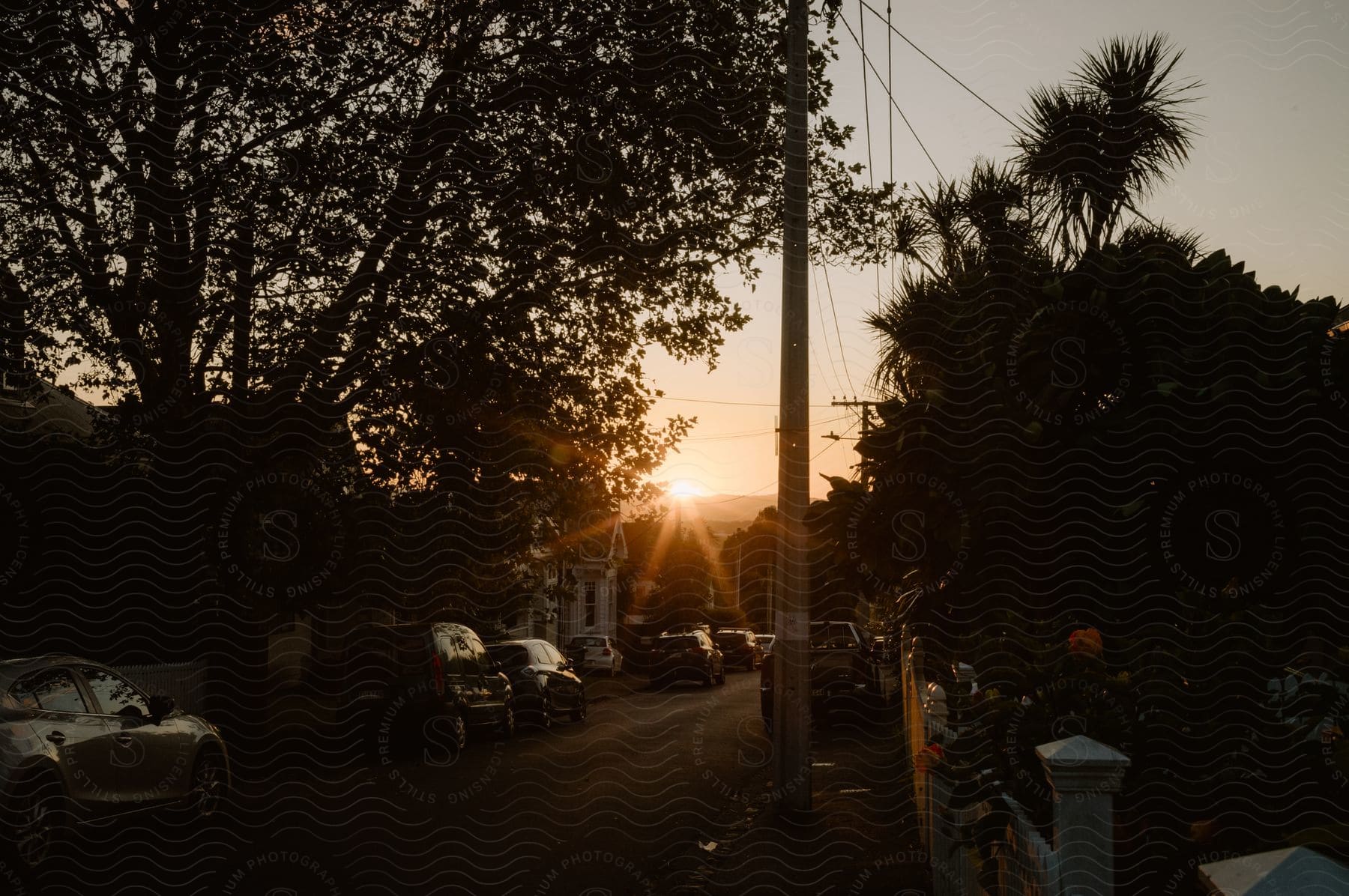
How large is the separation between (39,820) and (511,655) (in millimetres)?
12514

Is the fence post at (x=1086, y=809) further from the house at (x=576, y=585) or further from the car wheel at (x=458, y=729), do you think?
the house at (x=576, y=585)

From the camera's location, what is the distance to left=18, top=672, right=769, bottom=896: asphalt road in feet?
25.5

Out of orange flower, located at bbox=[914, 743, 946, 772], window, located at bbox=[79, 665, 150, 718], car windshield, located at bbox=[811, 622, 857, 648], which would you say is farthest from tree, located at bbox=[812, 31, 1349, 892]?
car windshield, located at bbox=[811, 622, 857, 648]

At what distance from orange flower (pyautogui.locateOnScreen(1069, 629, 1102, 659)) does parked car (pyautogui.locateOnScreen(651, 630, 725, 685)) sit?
26.2m

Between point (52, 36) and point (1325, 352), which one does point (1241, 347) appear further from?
point (52, 36)

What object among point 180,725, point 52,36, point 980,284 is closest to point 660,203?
point 52,36

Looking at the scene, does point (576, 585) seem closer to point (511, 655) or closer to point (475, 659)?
point (511, 655)

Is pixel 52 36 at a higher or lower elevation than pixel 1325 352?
higher

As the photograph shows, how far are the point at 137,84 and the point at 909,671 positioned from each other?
40.2ft

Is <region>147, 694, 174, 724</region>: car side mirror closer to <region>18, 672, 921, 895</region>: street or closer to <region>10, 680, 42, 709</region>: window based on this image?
<region>18, 672, 921, 895</region>: street

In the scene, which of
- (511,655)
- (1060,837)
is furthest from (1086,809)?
(511,655)

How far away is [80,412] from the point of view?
23.7 metres

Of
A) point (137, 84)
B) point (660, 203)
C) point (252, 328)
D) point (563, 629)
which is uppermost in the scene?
point (137, 84)

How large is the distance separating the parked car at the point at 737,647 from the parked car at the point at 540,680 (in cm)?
1890
